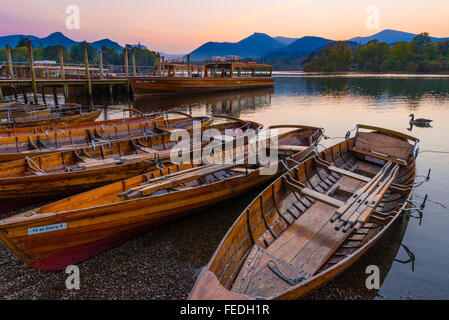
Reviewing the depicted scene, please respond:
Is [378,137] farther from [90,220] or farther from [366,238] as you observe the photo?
[90,220]

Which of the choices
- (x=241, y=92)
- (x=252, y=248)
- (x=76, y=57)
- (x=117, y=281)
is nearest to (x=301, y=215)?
(x=252, y=248)

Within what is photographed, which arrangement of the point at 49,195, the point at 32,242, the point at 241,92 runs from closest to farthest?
1. the point at 32,242
2. the point at 49,195
3. the point at 241,92

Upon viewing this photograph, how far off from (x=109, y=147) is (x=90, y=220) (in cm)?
602

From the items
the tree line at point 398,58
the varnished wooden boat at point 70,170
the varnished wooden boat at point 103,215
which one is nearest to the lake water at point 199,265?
the varnished wooden boat at point 103,215

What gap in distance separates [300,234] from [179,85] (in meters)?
41.4

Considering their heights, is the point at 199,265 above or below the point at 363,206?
below

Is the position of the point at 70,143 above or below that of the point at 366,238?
above

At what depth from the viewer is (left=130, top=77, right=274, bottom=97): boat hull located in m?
41.5

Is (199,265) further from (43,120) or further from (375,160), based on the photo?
(43,120)

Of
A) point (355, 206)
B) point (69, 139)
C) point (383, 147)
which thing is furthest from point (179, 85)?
point (355, 206)

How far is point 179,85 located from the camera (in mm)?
43781

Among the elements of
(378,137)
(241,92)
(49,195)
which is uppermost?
(241,92)

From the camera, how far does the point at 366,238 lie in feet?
20.5

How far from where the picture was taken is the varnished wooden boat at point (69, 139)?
10.5m
